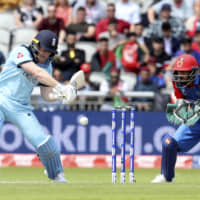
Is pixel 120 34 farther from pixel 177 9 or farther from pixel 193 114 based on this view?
pixel 193 114

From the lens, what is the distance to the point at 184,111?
8836 millimetres

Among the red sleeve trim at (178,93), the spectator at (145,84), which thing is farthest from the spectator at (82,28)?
the red sleeve trim at (178,93)

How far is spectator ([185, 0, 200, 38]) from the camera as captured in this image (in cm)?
1580

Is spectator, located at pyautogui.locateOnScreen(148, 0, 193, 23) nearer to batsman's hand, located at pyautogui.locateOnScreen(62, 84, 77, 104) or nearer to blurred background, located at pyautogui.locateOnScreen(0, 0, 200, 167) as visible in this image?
blurred background, located at pyautogui.locateOnScreen(0, 0, 200, 167)

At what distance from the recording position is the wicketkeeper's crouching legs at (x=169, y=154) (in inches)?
348

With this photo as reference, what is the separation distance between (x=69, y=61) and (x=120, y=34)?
5.29 ft

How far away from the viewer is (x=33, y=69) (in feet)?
27.1

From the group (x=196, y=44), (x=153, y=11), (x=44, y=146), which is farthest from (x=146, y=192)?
(x=153, y=11)

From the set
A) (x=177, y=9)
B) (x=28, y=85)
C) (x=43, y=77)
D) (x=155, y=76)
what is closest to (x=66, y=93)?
(x=43, y=77)

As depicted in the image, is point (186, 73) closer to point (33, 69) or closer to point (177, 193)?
point (33, 69)

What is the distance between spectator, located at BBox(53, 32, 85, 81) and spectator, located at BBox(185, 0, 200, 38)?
2.65 metres

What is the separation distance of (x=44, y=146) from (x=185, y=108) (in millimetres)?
1885

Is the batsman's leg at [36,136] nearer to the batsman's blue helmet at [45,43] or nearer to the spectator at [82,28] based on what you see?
the batsman's blue helmet at [45,43]

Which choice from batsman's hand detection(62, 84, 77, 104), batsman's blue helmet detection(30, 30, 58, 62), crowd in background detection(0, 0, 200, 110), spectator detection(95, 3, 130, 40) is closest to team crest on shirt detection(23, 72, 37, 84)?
batsman's blue helmet detection(30, 30, 58, 62)
